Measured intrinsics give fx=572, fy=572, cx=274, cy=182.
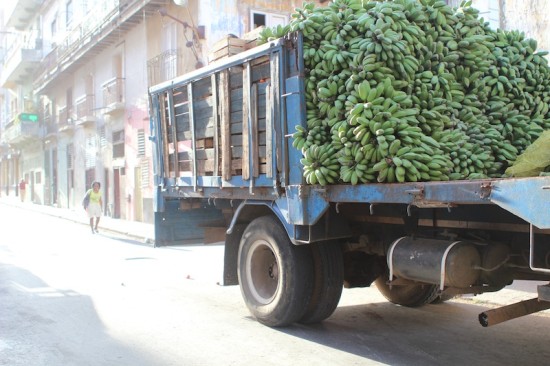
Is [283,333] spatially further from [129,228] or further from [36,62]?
[36,62]

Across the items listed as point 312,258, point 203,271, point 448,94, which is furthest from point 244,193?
point 203,271


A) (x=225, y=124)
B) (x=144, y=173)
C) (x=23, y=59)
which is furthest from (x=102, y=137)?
(x=225, y=124)

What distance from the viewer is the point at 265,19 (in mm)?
18469

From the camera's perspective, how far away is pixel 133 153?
22.4 meters

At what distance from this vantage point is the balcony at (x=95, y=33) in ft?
67.3

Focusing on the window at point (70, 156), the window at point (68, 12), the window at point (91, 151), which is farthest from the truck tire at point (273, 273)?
the window at point (68, 12)

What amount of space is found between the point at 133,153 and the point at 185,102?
15.9 metres

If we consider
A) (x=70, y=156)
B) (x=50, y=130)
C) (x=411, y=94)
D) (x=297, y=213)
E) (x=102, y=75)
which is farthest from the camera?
(x=50, y=130)

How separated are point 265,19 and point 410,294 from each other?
13.6 m

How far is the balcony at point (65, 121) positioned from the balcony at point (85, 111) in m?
1.84

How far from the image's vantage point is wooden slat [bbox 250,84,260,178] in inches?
227

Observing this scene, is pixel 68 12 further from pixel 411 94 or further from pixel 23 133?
pixel 411 94

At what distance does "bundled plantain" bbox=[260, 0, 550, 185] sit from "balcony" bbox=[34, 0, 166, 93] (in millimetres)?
15651

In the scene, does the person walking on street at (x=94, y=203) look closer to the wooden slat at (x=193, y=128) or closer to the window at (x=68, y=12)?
the wooden slat at (x=193, y=128)
